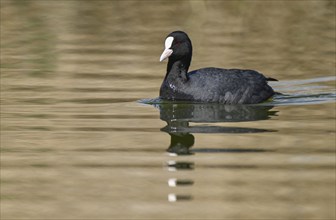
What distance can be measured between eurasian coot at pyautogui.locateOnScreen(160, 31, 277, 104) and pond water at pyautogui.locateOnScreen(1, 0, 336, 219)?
0.59 ft

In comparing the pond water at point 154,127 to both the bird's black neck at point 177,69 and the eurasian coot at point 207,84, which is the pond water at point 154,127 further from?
the bird's black neck at point 177,69

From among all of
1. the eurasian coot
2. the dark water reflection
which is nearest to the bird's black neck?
the eurasian coot

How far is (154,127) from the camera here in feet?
34.4

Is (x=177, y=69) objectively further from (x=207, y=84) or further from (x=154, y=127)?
(x=154, y=127)

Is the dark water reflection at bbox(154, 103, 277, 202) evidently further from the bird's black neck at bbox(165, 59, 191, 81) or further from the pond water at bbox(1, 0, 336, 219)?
the bird's black neck at bbox(165, 59, 191, 81)

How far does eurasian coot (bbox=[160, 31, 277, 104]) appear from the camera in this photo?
467 inches

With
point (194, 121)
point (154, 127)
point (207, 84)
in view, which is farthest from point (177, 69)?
point (154, 127)

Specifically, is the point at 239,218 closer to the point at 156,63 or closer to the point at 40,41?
the point at 156,63

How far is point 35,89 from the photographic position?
500 inches

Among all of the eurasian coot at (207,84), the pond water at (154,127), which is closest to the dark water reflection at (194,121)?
the pond water at (154,127)

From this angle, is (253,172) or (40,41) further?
(40,41)

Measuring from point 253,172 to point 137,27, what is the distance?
36.0 ft

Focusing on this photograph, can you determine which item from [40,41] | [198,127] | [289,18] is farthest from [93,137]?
[289,18]

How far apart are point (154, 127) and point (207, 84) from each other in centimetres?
151
